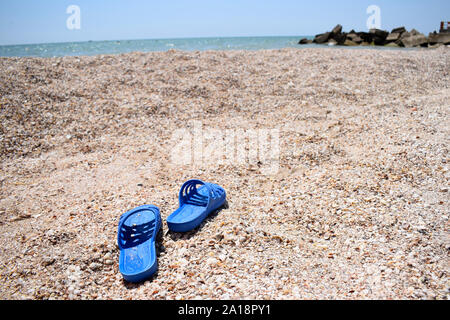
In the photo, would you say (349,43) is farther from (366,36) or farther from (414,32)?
(414,32)

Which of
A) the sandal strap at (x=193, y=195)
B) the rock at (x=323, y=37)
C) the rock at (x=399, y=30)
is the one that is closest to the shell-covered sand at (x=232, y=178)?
the sandal strap at (x=193, y=195)

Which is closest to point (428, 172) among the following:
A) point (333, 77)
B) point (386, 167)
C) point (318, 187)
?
point (386, 167)

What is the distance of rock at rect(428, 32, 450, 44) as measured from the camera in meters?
23.7

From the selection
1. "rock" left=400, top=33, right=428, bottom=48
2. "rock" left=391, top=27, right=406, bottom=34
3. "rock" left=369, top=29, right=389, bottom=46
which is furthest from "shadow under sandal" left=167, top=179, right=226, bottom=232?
"rock" left=391, top=27, right=406, bottom=34

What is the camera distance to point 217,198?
3.19 m

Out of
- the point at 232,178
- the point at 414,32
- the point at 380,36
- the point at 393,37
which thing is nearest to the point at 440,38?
the point at 414,32

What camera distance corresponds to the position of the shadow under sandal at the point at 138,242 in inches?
92.7

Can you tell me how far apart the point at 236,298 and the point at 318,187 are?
6.51 feet

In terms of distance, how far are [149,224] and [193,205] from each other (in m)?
0.56

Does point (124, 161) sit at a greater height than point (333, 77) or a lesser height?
lesser

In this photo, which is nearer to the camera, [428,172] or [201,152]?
[428,172]

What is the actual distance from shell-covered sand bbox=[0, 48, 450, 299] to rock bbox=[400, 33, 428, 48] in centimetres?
2205

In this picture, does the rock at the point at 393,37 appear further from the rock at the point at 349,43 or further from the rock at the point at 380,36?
the rock at the point at 349,43

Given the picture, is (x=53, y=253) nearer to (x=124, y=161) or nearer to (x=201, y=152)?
(x=124, y=161)
